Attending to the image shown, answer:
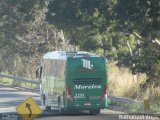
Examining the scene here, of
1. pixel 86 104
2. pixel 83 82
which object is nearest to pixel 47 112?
pixel 86 104

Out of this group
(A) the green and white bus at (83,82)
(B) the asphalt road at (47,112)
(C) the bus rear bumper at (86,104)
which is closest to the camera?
(B) the asphalt road at (47,112)

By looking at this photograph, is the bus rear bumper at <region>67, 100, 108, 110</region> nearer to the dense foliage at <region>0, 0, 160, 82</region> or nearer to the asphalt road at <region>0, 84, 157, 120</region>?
the asphalt road at <region>0, 84, 157, 120</region>

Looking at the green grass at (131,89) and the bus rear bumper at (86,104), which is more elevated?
the green grass at (131,89)

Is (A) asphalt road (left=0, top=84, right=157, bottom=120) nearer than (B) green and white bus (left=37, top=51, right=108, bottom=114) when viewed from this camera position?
Yes

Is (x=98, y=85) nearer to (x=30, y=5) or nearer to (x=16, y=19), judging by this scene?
(x=30, y=5)

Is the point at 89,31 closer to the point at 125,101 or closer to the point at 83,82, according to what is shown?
the point at 125,101

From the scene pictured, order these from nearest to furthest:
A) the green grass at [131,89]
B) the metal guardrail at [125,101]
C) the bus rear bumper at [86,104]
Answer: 1. the bus rear bumper at [86,104]
2. the metal guardrail at [125,101]
3. the green grass at [131,89]

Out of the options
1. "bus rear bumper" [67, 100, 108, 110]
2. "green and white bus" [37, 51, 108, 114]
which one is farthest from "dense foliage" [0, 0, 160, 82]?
"bus rear bumper" [67, 100, 108, 110]

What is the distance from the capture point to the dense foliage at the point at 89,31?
114ft

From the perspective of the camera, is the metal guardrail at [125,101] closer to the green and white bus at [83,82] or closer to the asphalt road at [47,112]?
the asphalt road at [47,112]

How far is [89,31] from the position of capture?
43656 mm

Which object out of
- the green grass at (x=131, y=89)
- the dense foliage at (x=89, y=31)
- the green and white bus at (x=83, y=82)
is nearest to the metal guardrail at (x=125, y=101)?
the green grass at (x=131, y=89)

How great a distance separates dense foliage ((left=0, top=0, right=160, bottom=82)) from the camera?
34.6 m

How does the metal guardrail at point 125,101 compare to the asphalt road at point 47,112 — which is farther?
the metal guardrail at point 125,101
